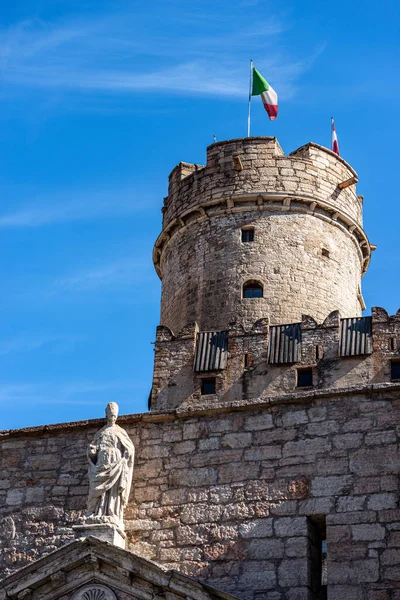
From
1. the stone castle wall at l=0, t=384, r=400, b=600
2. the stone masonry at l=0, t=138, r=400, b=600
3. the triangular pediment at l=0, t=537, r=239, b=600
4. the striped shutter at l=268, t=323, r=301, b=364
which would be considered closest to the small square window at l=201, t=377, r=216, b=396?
the striped shutter at l=268, t=323, r=301, b=364

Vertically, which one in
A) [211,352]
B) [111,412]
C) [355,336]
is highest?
[355,336]

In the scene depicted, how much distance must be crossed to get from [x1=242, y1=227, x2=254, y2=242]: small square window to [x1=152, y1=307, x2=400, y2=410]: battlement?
7.90ft

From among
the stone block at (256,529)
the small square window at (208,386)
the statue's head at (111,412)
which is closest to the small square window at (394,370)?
the small square window at (208,386)

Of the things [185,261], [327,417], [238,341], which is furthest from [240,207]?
[327,417]

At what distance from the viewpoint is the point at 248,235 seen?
24703mm

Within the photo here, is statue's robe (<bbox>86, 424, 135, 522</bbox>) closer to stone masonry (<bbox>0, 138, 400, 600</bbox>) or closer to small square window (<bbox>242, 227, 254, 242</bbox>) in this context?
stone masonry (<bbox>0, 138, 400, 600</bbox>)

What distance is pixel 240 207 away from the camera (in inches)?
985

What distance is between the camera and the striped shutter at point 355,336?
21.8 metres

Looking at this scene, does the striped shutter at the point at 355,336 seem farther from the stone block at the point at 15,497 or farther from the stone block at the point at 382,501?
the stone block at the point at 382,501

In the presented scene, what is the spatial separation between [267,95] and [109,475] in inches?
565

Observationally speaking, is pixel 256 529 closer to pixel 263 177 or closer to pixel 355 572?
pixel 355 572

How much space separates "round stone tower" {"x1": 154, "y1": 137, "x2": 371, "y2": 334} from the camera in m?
24.1

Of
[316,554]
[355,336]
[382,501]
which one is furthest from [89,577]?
[355,336]

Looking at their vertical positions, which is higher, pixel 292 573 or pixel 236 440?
pixel 236 440
